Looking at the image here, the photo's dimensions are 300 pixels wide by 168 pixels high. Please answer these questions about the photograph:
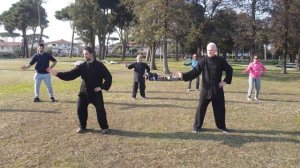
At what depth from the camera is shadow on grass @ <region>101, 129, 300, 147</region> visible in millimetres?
8648

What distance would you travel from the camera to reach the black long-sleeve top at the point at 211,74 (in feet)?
30.0

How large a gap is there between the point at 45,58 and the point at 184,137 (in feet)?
22.5

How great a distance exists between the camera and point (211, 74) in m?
9.14

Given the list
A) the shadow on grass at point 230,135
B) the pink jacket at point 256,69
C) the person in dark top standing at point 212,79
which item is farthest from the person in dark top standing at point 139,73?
the person in dark top standing at point 212,79

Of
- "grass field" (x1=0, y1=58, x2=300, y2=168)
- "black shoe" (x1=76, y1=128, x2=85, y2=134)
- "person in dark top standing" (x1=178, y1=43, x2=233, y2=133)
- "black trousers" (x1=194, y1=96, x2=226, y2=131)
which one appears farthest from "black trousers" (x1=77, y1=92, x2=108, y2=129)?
"black trousers" (x1=194, y1=96, x2=226, y2=131)

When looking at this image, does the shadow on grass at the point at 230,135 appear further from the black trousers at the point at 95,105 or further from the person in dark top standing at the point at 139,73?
the person in dark top standing at the point at 139,73

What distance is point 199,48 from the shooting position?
44062 mm

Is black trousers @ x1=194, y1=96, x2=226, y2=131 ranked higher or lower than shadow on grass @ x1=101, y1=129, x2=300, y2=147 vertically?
higher

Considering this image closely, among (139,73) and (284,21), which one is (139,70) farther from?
(284,21)

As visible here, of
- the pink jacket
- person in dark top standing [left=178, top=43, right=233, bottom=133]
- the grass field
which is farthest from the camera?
the pink jacket

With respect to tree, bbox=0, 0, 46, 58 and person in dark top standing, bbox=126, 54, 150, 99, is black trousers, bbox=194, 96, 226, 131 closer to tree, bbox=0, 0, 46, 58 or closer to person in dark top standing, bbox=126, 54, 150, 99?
person in dark top standing, bbox=126, 54, 150, 99

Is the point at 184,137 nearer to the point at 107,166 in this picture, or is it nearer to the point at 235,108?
the point at 107,166

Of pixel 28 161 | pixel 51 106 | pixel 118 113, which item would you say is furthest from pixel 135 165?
pixel 51 106

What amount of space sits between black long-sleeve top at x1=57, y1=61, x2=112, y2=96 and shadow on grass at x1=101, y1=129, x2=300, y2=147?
106 centimetres
